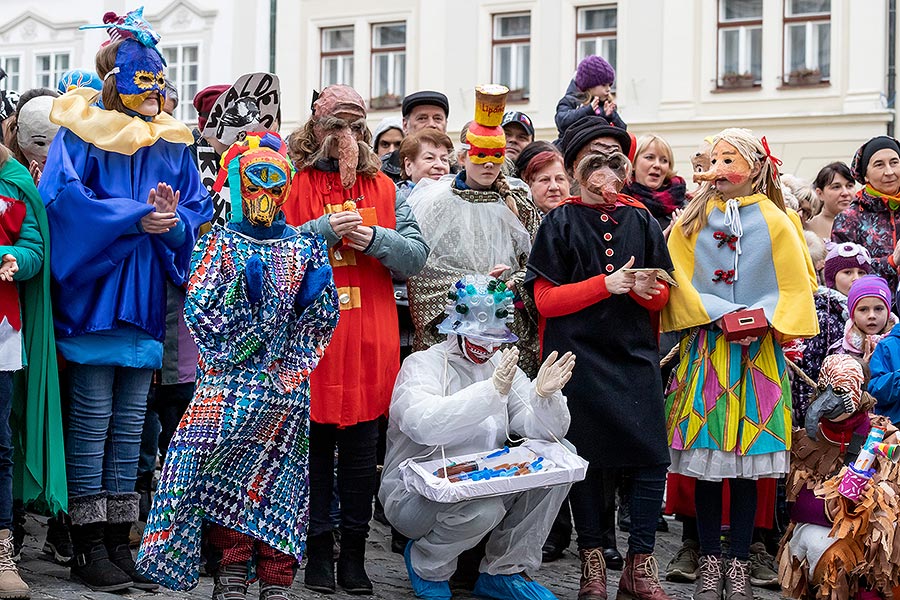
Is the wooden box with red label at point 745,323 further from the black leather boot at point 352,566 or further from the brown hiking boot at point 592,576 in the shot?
the black leather boot at point 352,566

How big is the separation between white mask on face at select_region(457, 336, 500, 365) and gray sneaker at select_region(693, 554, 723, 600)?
1326mm

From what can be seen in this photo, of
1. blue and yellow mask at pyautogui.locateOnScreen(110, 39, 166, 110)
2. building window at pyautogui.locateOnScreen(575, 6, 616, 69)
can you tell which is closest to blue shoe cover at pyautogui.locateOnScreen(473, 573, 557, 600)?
blue and yellow mask at pyautogui.locateOnScreen(110, 39, 166, 110)

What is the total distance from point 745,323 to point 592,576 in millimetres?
1304

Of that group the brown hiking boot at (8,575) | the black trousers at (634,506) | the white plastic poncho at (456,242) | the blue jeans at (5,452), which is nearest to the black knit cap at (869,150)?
the white plastic poncho at (456,242)

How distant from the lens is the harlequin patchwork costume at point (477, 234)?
669cm

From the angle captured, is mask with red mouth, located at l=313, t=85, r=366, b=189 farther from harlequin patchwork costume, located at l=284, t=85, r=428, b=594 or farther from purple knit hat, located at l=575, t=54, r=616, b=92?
purple knit hat, located at l=575, t=54, r=616, b=92

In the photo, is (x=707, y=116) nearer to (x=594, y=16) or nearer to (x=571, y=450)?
(x=594, y=16)

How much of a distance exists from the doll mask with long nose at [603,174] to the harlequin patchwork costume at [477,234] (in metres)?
0.54

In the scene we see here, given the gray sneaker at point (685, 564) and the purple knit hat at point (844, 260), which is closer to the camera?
the gray sneaker at point (685, 564)

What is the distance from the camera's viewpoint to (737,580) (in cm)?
624

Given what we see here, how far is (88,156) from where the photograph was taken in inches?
237

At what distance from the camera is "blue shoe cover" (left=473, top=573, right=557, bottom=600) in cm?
616

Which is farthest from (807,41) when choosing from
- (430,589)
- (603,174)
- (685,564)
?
(430,589)

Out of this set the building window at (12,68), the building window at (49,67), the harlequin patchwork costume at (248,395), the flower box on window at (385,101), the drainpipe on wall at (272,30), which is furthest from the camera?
the building window at (12,68)
